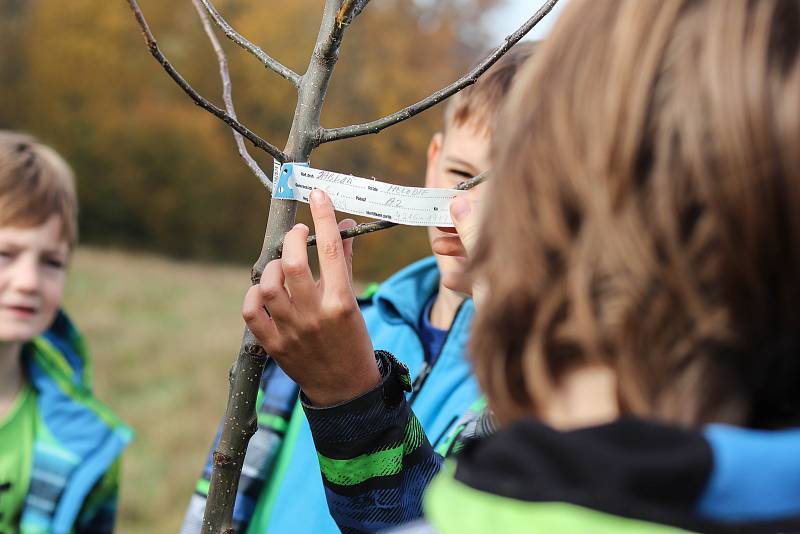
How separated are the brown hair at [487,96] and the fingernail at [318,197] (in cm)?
92

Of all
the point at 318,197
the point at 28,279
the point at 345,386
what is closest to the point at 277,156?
the point at 318,197

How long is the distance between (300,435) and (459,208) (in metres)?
0.88

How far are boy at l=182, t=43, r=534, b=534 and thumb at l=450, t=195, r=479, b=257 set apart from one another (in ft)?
0.54

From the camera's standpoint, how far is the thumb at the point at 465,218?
47.1 inches

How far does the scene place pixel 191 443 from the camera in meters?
6.89

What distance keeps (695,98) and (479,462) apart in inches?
14.4

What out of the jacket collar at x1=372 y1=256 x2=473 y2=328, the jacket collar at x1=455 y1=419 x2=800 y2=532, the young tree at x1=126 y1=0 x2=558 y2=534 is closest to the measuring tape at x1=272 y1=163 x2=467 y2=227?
the young tree at x1=126 y1=0 x2=558 y2=534

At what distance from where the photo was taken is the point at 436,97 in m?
1.21

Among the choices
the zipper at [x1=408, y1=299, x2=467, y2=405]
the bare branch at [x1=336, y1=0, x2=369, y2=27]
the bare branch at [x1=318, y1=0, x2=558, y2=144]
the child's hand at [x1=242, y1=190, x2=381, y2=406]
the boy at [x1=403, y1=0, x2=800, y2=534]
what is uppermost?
the bare branch at [x1=336, y1=0, x2=369, y2=27]

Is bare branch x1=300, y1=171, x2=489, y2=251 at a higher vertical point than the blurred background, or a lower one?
lower

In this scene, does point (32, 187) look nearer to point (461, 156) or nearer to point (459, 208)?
point (461, 156)

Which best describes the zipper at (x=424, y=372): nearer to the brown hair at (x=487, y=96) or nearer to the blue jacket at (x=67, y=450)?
the brown hair at (x=487, y=96)

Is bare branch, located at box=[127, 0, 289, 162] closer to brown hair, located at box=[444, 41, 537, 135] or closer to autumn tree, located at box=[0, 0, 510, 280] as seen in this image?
brown hair, located at box=[444, 41, 537, 135]

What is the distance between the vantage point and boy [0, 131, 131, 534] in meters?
2.35
